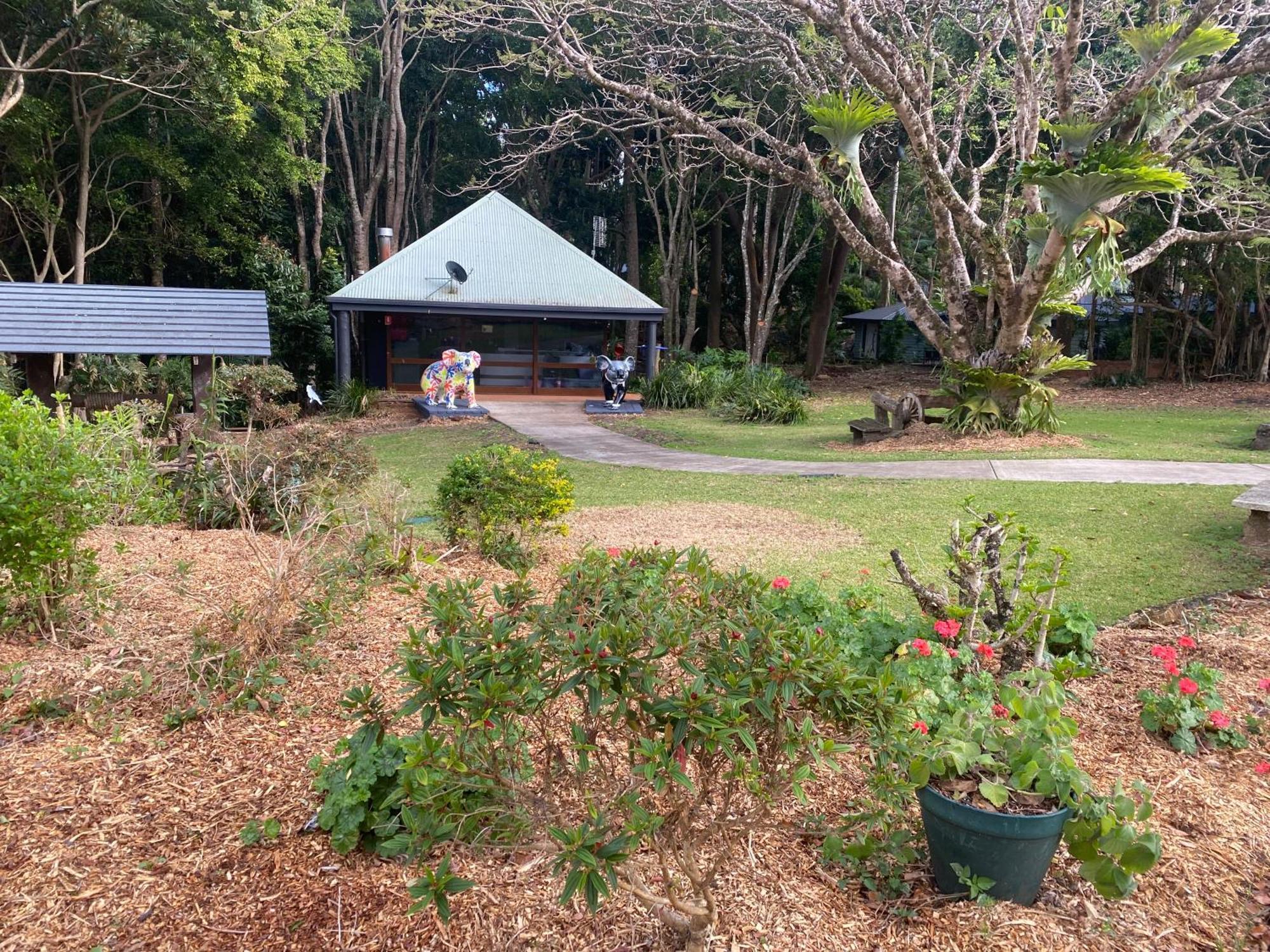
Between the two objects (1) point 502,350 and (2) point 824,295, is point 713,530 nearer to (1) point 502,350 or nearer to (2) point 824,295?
(1) point 502,350

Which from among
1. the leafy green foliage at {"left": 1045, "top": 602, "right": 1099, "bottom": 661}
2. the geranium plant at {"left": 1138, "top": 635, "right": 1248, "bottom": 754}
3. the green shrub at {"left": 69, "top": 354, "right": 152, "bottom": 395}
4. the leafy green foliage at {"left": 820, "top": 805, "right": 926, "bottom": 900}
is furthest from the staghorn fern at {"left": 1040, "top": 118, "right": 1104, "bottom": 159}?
the green shrub at {"left": 69, "top": 354, "right": 152, "bottom": 395}

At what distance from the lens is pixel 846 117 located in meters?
12.6

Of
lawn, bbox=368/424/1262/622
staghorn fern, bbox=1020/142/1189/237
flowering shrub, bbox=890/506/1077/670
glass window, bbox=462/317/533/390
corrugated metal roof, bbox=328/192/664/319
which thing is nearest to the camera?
flowering shrub, bbox=890/506/1077/670

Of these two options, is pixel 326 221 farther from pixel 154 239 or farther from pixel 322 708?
pixel 322 708

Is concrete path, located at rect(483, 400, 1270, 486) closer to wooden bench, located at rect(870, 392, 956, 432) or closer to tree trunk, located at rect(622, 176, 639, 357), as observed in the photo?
wooden bench, located at rect(870, 392, 956, 432)

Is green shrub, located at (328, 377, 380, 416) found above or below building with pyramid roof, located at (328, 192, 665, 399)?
below

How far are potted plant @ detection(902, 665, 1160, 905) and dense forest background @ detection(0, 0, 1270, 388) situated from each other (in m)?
13.0

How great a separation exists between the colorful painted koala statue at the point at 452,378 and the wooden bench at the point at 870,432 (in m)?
8.64

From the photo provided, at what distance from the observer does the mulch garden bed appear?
8.35 ft

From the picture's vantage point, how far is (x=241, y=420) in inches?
746

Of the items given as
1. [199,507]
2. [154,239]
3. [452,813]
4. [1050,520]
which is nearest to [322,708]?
[452,813]

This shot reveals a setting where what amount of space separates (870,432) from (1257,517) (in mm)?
7366

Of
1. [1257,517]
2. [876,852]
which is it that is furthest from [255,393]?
[876,852]

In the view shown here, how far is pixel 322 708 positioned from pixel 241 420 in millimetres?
16731
